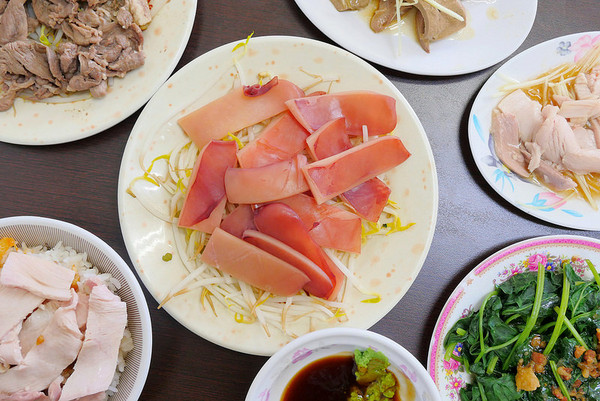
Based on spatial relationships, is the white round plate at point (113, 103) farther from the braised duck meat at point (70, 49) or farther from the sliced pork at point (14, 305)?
the sliced pork at point (14, 305)

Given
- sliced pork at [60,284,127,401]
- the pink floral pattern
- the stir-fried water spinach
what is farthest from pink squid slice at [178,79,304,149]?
the pink floral pattern

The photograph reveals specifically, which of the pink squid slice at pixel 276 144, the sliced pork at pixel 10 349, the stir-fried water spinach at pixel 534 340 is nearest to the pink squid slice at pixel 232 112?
the pink squid slice at pixel 276 144

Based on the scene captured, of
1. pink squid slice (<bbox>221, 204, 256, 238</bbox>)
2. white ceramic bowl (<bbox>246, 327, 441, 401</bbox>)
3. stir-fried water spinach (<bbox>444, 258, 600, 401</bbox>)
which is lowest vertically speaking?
stir-fried water spinach (<bbox>444, 258, 600, 401</bbox>)

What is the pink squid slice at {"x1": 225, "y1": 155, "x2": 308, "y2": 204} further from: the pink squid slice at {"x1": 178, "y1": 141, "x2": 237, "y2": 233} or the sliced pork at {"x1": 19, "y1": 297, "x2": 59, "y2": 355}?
the sliced pork at {"x1": 19, "y1": 297, "x2": 59, "y2": 355}

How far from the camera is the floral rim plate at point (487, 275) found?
1848 mm

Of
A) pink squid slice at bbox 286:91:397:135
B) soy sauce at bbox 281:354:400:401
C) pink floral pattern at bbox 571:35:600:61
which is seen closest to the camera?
soy sauce at bbox 281:354:400:401

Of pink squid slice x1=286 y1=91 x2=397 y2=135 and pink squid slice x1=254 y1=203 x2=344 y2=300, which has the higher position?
pink squid slice x1=286 y1=91 x2=397 y2=135

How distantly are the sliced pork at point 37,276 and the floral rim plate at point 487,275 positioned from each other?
53.8 inches

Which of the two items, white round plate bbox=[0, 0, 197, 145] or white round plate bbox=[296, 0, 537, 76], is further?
white round plate bbox=[296, 0, 537, 76]

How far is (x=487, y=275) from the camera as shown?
188cm

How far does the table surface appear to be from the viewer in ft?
6.17

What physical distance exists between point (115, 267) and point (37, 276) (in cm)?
23

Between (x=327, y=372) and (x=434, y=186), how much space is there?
0.82m

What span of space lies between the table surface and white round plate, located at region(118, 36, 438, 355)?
0.70 ft
